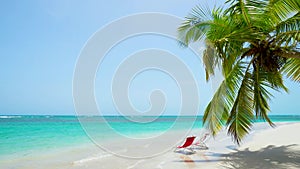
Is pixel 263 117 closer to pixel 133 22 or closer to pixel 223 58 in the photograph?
pixel 223 58

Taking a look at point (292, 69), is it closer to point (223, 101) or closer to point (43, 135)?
point (223, 101)

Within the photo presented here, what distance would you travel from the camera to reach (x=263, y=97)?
6.50 m

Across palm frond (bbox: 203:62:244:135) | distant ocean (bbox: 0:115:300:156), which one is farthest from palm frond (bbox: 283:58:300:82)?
distant ocean (bbox: 0:115:300:156)

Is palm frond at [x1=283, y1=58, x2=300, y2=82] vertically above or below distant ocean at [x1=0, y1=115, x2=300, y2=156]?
above

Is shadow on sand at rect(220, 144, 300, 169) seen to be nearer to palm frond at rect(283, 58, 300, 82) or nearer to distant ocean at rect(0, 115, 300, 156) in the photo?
palm frond at rect(283, 58, 300, 82)

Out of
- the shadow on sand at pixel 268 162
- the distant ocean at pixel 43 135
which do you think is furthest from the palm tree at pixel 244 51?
the distant ocean at pixel 43 135

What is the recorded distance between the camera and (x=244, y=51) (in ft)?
20.8

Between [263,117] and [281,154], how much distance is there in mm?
1226

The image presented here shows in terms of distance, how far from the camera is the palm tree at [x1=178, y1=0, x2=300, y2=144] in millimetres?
5613

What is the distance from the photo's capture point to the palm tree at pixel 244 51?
5.61 m

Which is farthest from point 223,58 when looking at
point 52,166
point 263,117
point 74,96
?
point 52,166

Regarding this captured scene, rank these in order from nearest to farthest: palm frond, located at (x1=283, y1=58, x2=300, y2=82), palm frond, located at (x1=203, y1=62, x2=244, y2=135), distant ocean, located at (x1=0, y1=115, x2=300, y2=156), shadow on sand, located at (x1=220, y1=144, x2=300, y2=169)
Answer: shadow on sand, located at (x1=220, y1=144, x2=300, y2=169), palm frond, located at (x1=203, y1=62, x2=244, y2=135), palm frond, located at (x1=283, y1=58, x2=300, y2=82), distant ocean, located at (x1=0, y1=115, x2=300, y2=156)

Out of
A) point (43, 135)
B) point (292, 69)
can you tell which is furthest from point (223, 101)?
point (43, 135)

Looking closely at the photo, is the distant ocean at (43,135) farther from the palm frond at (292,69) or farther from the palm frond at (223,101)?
the palm frond at (292,69)
